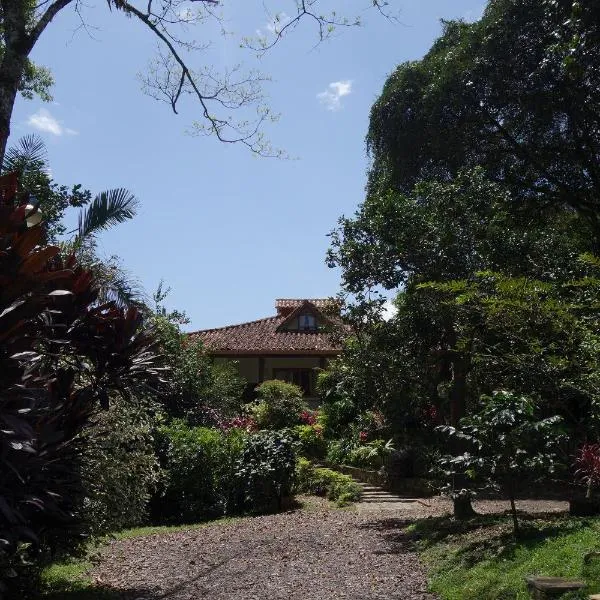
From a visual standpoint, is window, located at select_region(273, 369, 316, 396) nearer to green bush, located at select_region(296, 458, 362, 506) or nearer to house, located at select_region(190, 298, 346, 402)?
house, located at select_region(190, 298, 346, 402)

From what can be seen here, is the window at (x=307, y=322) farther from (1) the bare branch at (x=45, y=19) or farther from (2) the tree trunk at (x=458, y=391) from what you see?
(1) the bare branch at (x=45, y=19)

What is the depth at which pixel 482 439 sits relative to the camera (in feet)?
26.5

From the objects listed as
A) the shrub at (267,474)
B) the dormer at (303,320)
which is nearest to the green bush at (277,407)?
the shrub at (267,474)

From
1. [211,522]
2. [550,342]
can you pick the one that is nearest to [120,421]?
[550,342]

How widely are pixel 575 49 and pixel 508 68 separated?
11427 mm

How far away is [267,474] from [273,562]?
463 cm

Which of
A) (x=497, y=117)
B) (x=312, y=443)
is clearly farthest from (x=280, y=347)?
(x=497, y=117)

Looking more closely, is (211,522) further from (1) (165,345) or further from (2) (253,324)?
(2) (253,324)

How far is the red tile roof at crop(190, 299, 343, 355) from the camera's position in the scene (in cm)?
2916

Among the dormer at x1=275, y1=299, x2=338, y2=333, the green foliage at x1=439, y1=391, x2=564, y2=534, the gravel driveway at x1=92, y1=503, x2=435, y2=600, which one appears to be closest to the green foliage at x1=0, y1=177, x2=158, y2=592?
the gravel driveway at x1=92, y1=503, x2=435, y2=600

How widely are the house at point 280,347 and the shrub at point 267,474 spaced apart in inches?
571

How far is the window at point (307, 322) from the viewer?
104 ft

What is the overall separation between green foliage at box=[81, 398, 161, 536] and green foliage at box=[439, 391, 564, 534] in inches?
138

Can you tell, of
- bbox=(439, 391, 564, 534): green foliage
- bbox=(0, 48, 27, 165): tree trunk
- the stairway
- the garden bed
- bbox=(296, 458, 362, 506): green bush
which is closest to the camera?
bbox=(439, 391, 564, 534): green foliage
